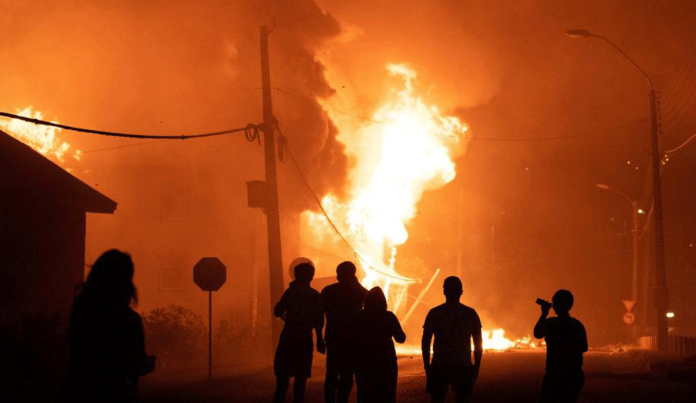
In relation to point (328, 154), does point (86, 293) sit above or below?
below

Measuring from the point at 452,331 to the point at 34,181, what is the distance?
13.6m

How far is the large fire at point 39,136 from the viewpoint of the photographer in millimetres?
36625

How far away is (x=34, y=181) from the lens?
20.4m

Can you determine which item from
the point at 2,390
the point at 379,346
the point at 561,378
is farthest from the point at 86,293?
the point at 2,390

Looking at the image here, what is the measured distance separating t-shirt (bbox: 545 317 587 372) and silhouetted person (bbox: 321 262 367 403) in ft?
7.53

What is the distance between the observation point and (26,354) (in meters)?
16.2

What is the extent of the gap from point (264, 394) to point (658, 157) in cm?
1892

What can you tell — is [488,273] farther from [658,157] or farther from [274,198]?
[274,198]

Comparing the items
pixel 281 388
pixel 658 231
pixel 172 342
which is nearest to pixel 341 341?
pixel 281 388

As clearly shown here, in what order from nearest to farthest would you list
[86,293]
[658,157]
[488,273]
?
[86,293] < [658,157] < [488,273]

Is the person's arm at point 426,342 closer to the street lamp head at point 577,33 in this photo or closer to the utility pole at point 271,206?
the utility pole at point 271,206

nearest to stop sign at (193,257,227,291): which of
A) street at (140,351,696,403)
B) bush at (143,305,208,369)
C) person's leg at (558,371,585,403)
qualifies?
street at (140,351,696,403)

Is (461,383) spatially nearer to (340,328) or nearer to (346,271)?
(340,328)

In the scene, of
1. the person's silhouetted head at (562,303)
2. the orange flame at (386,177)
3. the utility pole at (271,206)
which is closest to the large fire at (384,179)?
the orange flame at (386,177)
